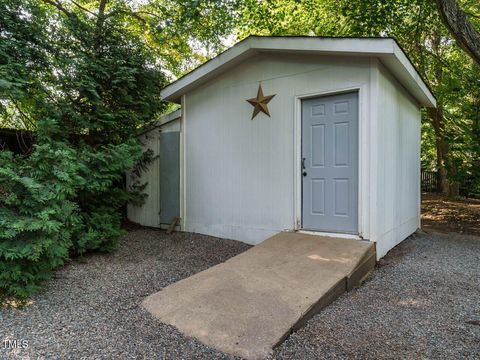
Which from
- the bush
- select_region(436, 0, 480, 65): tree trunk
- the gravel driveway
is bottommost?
the gravel driveway

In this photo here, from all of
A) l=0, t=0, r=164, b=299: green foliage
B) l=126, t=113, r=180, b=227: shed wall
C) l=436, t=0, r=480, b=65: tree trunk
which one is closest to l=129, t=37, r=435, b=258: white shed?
l=126, t=113, r=180, b=227: shed wall

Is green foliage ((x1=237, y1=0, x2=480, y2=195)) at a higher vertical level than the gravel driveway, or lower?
higher

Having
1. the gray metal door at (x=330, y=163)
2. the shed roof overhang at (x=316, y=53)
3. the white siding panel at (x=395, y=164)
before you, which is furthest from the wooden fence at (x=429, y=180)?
the gray metal door at (x=330, y=163)

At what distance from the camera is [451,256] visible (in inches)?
173

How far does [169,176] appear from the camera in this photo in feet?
19.6

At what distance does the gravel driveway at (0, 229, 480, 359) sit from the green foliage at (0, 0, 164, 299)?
1.40 ft

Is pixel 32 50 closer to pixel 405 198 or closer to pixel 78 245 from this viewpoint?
pixel 78 245

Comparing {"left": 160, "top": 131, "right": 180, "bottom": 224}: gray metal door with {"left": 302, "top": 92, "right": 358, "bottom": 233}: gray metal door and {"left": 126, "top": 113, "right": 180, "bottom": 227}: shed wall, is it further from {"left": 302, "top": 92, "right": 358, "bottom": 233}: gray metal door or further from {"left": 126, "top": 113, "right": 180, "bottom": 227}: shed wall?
{"left": 302, "top": 92, "right": 358, "bottom": 233}: gray metal door

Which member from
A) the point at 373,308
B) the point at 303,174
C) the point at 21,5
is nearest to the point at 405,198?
the point at 303,174

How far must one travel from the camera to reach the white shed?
396 centimetres

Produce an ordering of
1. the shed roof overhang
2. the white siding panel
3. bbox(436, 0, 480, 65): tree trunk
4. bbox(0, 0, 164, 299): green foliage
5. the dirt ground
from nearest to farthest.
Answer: bbox(0, 0, 164, 299): green foliage → the shed roof overhang → the white siding panel → bbox(436, 0, 480, 65): tree trunk → the dirt ground

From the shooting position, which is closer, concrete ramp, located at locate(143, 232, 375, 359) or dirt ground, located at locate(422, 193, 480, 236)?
concrete ramp, located at locate(143, 232, 375, 359)

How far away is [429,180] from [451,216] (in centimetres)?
A: 757

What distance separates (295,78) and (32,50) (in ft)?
12.3
